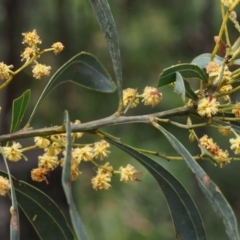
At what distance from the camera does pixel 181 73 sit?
2.63 ft

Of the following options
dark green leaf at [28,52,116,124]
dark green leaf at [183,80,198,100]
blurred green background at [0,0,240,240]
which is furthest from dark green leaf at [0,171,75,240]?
blurred green background at [0,0,240,240]

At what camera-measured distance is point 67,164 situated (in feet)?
1.98

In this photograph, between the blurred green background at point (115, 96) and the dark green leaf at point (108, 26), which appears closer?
the dark green leaf at point (108, 26)

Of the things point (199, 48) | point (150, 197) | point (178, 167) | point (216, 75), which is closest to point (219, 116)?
point (216, 75)

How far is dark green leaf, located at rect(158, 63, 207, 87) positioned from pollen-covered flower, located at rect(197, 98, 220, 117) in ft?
0.16

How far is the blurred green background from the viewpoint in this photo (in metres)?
2.22

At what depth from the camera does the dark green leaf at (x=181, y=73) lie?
2.57 ft

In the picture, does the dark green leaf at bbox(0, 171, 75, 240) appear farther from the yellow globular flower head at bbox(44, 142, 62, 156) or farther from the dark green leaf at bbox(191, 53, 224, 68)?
the dark green leaf at bbox(191, 53, 224, 68)

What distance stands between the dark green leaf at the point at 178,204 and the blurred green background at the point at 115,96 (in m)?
1.28

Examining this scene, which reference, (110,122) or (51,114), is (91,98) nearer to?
(51,114)

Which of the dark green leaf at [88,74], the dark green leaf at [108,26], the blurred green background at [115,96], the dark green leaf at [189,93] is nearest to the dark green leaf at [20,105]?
the dark green leaf at [88,74]

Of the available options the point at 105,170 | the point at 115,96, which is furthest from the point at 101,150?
the point at 115,96

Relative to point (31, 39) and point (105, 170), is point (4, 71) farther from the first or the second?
point (105, 170)

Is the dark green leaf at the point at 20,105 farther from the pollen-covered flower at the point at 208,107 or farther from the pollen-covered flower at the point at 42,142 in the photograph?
the pollen-covered flower at the point at 208,107
